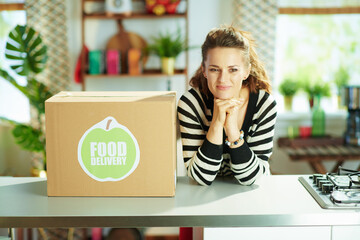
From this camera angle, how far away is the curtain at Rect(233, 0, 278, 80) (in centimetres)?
352

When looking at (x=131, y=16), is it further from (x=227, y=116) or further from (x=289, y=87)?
(x=227, y=116)

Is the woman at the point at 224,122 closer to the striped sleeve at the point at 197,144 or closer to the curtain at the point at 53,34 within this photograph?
the striped sleeve at the point at 197,144

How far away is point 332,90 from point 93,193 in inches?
127

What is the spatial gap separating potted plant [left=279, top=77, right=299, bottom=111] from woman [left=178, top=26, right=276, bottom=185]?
2429mm

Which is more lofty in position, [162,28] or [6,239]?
[162,28]

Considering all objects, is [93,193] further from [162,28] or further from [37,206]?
[162,28]

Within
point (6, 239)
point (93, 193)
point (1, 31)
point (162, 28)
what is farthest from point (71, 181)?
point (1, 31)

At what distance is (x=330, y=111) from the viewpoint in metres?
3.89

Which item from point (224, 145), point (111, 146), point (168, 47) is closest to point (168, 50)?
point (168, 47)

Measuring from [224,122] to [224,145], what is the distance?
0.17 m

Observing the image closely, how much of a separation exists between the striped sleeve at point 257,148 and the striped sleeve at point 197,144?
63mm

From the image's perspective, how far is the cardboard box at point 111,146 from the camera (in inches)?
46.2

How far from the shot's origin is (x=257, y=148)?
4.54ft

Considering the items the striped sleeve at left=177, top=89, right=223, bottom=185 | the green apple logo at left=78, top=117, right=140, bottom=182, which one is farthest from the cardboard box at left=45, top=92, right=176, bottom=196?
the striped sleeve at left=177, top=89, right=223, bottom=185
